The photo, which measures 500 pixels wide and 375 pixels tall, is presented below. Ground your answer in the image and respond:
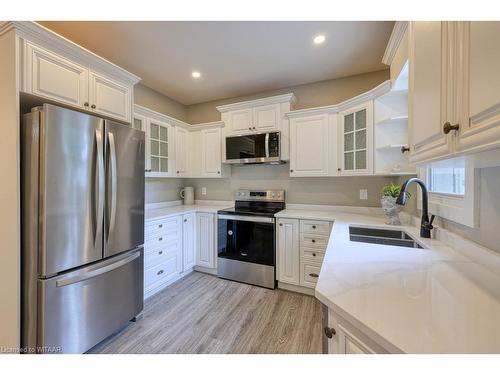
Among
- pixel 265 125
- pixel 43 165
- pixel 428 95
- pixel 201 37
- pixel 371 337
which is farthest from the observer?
pixel 265 125

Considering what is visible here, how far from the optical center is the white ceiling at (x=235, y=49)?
1767 mm

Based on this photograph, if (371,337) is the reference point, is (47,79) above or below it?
above

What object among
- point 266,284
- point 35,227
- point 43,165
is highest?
point 43,165

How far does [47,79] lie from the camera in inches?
55.1

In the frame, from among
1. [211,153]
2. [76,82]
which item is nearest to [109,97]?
[76,82]

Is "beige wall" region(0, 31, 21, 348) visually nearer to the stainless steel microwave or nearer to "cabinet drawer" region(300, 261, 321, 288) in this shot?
the stainless steel microwave

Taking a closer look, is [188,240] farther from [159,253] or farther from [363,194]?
[363,194]

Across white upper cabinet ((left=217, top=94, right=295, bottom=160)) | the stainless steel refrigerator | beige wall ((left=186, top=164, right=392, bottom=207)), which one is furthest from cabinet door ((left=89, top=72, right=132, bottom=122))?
beige wall ((left=186, top=164, right=392, bottom=207))

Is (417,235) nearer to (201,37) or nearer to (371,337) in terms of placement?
(371,337)

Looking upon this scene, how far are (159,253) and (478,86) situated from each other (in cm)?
268

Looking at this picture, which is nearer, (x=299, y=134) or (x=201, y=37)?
(x=201, y=37)

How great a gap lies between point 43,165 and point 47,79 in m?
0.62

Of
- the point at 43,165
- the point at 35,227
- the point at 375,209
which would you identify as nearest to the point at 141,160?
the point at 43,165

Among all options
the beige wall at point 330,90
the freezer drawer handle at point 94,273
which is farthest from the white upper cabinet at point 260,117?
the freezer drawer handle at point 94,273
